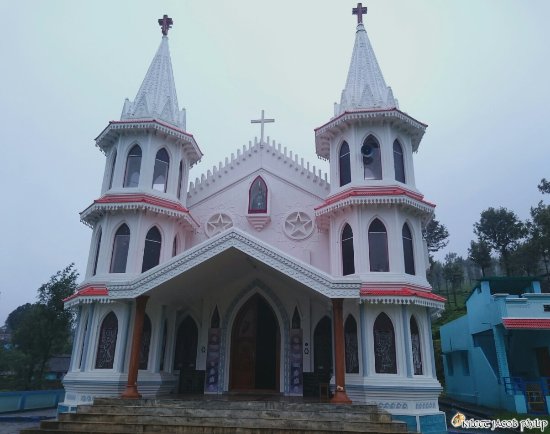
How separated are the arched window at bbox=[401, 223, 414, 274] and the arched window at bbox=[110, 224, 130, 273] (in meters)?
9.07

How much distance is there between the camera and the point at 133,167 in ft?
51.3

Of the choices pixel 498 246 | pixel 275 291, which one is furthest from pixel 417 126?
pixel 498 246

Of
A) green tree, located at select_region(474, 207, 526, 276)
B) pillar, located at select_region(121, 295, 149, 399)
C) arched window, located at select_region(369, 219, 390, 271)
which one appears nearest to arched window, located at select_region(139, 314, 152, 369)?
pillar, located at select_region(121, 295, 149, 399)

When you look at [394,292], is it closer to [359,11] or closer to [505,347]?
[505,347]

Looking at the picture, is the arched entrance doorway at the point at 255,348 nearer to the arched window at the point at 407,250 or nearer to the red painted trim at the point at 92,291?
the red painted trim at the point at 92,291

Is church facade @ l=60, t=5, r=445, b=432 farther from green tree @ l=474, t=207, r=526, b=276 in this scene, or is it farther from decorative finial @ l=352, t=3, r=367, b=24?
green tree @ l=474, t=207, r=526, b=276

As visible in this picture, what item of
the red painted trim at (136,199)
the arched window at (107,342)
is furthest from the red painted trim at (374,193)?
the arched window at (107,342)

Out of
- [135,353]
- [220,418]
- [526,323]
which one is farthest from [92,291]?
[526,323]

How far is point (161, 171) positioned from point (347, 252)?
732 centimetres

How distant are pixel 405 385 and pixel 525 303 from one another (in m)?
7.07

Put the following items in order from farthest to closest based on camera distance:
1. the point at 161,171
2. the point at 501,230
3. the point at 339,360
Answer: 1. the point at 501,230
2. the point at 161,171
3. the point at 339,360

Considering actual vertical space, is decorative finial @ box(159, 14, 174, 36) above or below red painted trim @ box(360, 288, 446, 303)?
above

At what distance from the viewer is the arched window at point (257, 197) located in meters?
16.2

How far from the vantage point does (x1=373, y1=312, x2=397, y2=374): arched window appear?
12.4 m
